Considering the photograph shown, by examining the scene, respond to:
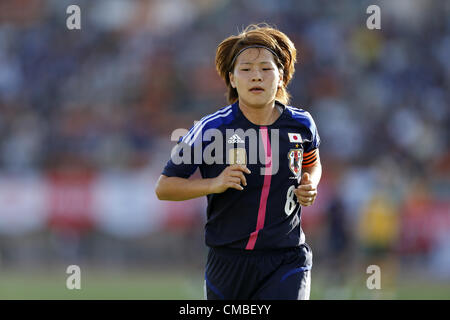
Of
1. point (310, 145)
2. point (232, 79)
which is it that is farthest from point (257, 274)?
point (232, 79)

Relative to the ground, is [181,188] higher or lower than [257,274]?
higher

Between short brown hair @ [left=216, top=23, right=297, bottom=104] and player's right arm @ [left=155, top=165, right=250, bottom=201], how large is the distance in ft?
2.87

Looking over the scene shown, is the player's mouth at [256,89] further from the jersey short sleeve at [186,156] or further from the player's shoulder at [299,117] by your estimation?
the jersey short sleeve at [186,156]

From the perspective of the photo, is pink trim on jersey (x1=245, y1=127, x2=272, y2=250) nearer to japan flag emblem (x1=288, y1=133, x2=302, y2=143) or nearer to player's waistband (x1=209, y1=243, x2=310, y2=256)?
player's waistband (x1=209, y1=243, x2=310, y2=256)

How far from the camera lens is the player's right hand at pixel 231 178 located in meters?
4.93

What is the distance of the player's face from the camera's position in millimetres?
5262

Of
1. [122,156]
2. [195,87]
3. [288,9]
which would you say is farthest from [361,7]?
[122,156]

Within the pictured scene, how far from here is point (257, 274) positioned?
520 centimetres

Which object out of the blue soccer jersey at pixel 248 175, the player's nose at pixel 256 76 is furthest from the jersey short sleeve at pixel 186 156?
the player's nose at pixel 256 76

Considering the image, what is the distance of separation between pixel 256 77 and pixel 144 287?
862 cm

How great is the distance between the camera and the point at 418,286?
13.7 metres

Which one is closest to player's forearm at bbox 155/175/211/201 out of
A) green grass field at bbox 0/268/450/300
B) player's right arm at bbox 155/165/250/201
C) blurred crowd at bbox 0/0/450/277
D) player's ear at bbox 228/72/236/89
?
player's right arm at bbox 155/165/250/201

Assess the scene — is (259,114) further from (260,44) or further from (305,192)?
(305,192)

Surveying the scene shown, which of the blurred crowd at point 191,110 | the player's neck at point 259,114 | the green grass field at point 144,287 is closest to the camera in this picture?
the player's neck at point 259,114
